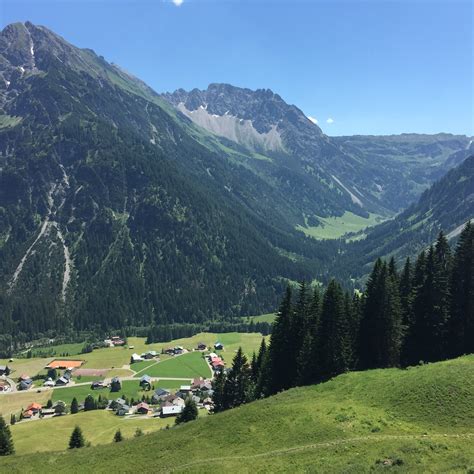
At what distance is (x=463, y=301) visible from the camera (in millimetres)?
69438

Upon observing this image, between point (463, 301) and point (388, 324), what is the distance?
41.4ft

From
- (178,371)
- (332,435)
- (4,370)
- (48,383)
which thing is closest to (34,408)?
(48,383)

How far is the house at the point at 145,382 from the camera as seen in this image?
567ft

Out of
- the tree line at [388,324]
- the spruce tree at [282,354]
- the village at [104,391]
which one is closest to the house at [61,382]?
the village at [104,391]

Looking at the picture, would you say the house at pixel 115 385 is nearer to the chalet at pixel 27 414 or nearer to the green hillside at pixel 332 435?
the chalet at pixel 27 414

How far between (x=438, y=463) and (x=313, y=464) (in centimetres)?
1048

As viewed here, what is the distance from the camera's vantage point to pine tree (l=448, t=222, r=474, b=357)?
224 ft

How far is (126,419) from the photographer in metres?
132

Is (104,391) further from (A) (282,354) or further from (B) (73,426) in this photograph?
(A) (282,354)

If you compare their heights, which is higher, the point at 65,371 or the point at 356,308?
the point at 356,308

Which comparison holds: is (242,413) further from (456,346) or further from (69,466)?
(456,346)

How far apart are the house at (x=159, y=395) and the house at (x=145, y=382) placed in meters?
11.0

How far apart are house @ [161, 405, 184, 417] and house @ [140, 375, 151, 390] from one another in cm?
3910

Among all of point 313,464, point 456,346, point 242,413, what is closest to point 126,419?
point 242,413
